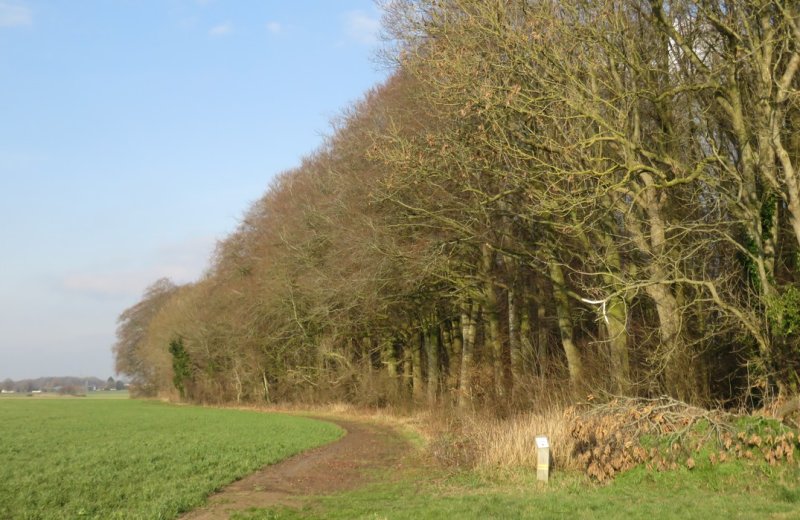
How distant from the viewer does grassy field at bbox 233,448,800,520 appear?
32.6ft

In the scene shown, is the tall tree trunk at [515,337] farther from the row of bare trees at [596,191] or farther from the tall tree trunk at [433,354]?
the tall tree trunk at [433,354]

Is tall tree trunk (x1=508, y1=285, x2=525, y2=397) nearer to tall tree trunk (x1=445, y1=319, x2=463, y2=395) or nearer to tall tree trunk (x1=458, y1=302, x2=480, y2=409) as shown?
tall tree trunk (x1=458, y1=302, x2=480, y2=409)

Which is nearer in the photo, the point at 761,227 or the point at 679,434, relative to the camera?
the point at 679,434

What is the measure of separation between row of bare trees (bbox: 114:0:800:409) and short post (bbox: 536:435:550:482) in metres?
2.59

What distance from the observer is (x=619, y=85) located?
55.0ft

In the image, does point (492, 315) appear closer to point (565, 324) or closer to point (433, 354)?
point (565, 324)

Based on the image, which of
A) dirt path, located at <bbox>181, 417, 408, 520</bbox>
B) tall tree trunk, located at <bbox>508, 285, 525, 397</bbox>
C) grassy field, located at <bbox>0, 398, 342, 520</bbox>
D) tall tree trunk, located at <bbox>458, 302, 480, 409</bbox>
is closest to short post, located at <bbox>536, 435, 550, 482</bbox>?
dirt path, located at <bbox>181, 417, 408, 520</bbox>

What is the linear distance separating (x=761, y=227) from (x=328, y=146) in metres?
22.8

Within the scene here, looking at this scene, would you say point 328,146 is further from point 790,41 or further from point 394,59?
point 790,41

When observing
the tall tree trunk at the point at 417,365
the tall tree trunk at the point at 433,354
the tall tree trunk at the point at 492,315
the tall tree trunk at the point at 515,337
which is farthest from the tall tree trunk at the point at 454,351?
the tall tree trunk at the point at 515,337

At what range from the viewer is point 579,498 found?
11305 millimetres

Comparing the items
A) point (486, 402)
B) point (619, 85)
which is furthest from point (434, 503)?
point (486, 402)

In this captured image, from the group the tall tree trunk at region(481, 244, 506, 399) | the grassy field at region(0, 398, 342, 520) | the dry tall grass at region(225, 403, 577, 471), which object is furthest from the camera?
the tall tree trunk at region(481, 244, 506, 399)

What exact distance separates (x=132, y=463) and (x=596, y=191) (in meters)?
12.9
